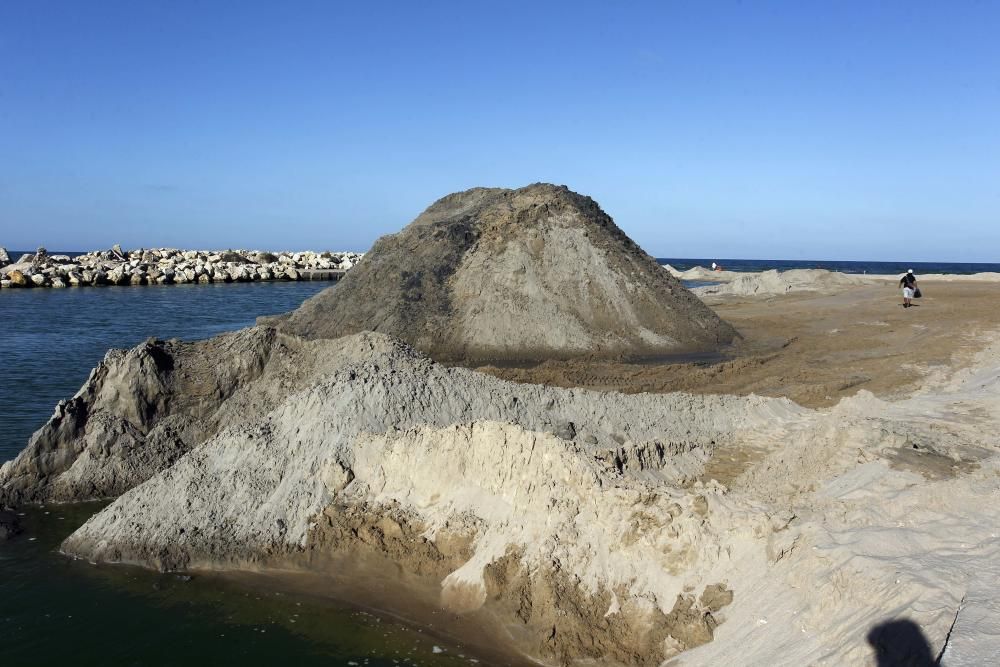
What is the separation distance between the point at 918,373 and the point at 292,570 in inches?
575

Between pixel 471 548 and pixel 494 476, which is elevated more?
pixel 494 476

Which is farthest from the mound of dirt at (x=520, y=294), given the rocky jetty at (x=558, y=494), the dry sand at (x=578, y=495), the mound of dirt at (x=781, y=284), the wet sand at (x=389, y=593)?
the mound of dirt at (x=781, y=284)

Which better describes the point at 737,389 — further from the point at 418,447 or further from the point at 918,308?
the point at 918,308

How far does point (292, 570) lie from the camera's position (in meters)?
9.33

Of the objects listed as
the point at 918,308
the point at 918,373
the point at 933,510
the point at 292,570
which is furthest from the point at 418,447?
the point at 918,308

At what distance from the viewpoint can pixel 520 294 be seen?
23.8 metres

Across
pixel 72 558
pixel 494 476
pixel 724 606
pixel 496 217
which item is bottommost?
pixel 72 558

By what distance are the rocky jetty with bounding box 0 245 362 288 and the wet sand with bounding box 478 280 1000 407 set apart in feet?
120

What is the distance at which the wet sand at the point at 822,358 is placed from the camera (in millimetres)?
16141

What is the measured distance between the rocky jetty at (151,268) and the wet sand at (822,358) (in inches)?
1441

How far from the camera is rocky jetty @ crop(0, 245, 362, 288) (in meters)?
52.4

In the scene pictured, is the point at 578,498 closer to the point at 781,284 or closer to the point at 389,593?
the point at 389,593

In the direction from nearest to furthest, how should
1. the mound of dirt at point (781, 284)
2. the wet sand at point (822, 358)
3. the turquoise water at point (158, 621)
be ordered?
the turquoise water at point (158, 621) < the wet sand at point (822, 358) < the mound of dirt at point (781, 284)

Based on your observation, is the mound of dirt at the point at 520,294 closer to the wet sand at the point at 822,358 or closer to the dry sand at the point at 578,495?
the wet sand at the point at 822,358
